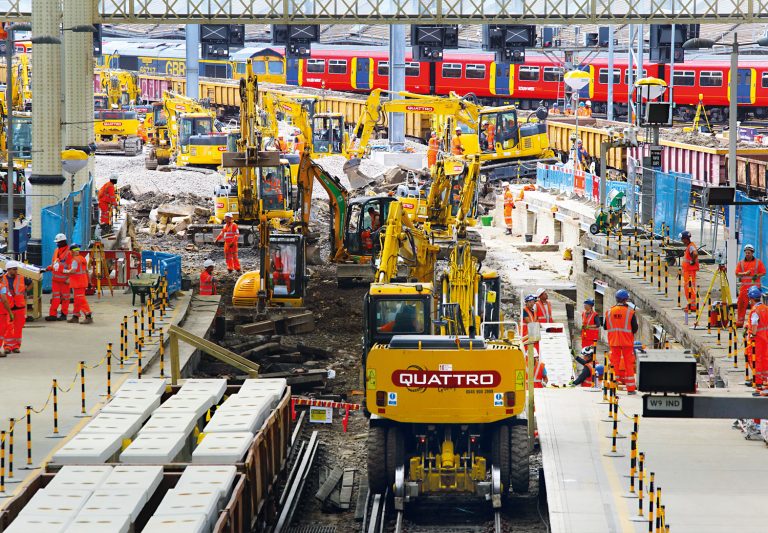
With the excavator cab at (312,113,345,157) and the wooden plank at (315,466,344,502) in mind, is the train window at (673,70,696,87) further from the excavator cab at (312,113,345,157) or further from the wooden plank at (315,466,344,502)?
the wooden plank at (315,466,344,502)

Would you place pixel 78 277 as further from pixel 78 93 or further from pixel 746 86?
pixel 746 86

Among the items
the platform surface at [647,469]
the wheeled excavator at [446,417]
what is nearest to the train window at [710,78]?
the platform surface at [647,469]

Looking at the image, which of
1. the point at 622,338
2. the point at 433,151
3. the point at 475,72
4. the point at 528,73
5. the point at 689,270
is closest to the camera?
the point at 622,338

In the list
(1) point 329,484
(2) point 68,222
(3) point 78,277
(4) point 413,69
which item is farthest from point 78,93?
(4) point 413,69

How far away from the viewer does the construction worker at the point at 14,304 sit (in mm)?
24828

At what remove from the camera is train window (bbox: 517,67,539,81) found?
7944cm

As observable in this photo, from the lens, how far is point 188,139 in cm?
5894

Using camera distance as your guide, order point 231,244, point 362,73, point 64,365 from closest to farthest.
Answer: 1. point 64,365
2. point 231,244
3. point 362,73

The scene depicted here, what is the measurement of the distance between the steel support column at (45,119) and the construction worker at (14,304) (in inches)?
269

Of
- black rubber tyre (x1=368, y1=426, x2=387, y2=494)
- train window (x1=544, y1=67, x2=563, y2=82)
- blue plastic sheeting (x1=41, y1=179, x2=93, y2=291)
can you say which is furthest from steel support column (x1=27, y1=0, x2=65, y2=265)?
train window (x1=544, y1=67, x2=563, y2=82)

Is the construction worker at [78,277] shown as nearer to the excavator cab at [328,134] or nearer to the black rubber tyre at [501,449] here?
the black rubber tyre at [501,449]

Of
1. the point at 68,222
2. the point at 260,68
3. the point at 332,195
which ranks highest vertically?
the point at 260,68

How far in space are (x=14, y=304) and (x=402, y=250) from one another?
306 inches

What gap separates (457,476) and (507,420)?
1.02 m
